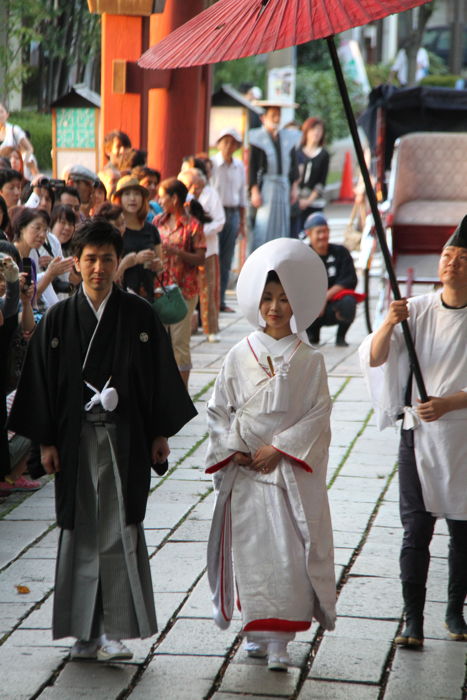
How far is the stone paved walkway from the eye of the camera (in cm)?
402

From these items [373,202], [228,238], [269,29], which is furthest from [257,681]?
[228,238]

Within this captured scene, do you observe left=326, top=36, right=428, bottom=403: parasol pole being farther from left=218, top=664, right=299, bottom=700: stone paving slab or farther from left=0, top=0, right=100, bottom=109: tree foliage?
left=0, top=0, right=100, bottom=109: tree foliage

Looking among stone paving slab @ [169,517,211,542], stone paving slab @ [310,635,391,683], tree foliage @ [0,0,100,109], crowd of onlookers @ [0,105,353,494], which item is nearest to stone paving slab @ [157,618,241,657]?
stone paving slab @ [310,635,391,683]

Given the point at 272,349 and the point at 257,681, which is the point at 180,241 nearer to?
the point at 272,349

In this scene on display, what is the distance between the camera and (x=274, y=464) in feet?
13.7

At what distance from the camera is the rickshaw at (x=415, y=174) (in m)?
11.1

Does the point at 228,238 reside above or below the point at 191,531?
above

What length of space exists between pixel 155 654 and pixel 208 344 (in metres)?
7.16

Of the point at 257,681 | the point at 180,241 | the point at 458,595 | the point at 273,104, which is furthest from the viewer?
the point at 273,104

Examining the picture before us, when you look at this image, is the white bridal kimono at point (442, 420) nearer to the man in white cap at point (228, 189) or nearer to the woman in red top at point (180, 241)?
the woman in red top at point (180, 241)

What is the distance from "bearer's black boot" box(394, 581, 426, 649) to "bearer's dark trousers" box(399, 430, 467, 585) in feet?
0.10

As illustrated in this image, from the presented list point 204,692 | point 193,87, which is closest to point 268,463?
point 204,692

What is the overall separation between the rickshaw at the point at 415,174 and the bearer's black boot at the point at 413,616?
6597 millimetres

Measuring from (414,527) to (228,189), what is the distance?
30.4ft
